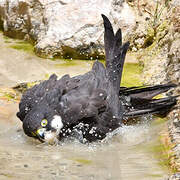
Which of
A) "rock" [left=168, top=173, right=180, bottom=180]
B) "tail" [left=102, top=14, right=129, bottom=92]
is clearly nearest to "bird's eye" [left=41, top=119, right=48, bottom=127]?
"tail" [left=102, top=14, right=129, bottom=92]

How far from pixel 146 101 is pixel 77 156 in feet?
4.23

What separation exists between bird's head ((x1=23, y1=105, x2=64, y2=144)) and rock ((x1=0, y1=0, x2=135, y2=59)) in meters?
2.37

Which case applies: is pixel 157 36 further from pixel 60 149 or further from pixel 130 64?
pixel 60 149

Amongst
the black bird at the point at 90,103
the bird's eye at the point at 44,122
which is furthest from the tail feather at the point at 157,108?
the bird's eye at the point at 44,122

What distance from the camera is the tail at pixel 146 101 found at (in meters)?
4.93

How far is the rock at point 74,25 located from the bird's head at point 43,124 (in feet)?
7.78

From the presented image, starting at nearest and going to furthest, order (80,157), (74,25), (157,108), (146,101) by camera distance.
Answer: (80,157) → (157,108) → (146,101) → (74,25)

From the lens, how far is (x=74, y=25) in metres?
6.76

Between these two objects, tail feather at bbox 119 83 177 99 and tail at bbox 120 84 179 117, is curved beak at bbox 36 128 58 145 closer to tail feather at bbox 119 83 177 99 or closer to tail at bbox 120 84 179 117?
tail at bbox 120 84 179 117

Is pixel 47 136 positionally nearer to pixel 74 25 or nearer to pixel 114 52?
pixel 114 52

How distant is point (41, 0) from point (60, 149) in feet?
11.4

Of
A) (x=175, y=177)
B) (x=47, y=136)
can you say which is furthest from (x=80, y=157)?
(x=175, y=177)

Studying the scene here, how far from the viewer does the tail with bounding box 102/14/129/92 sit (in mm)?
5020

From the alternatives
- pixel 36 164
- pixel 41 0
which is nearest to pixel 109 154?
pixel 36 164
